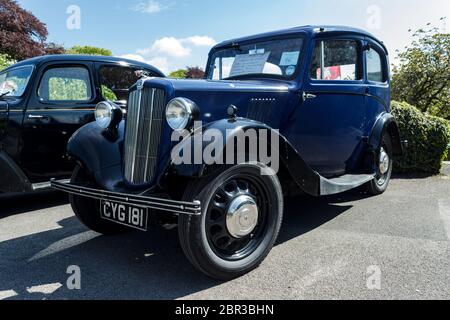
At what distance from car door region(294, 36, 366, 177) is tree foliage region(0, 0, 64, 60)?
53.2 feet

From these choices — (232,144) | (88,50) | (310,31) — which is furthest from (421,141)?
(88,50)

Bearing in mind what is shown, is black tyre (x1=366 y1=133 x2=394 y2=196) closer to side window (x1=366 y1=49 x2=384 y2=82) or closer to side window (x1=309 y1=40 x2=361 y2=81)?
side window (x1=366 y1=49 x2=384 y2=82)

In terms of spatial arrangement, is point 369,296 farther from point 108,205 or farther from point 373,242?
point 108,205

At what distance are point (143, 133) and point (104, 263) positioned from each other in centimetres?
109

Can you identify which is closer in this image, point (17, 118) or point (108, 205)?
point (108, 205)

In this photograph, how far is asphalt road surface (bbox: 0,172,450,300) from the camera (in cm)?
261

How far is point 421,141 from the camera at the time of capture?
684cm

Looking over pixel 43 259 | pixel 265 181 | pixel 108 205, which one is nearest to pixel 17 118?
pixel 43 259

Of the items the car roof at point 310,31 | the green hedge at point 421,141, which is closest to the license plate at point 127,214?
the car roof at point 310,31

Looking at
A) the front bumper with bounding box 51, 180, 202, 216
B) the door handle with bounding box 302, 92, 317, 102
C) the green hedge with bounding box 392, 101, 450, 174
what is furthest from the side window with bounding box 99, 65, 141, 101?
the green hedge with bounding box 392, 101, 450, 174

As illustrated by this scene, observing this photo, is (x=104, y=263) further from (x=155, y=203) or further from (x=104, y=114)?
(x=104, y=114)
